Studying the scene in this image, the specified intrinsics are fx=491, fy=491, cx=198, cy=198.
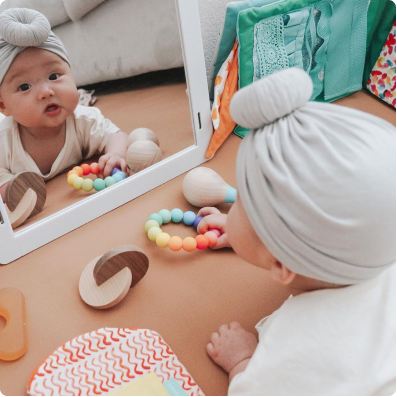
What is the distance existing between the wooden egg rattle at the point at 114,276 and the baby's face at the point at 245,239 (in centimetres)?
22

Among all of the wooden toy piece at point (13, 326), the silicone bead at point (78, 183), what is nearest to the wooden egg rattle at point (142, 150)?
the silicone bead at point (78, 183)

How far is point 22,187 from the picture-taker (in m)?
0.88

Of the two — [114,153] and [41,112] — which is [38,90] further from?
[114,153]

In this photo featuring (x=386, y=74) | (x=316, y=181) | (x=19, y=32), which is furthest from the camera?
(x=386, y=74)

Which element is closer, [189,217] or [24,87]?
[24,87]

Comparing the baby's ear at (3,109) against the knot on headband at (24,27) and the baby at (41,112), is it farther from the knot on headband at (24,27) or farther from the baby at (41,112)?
the knot on headband at (24,27)

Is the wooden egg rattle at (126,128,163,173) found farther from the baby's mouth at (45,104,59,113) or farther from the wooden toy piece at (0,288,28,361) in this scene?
the wooden toy piece at (0,288,28,361)

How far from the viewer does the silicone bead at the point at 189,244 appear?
0.90 metres

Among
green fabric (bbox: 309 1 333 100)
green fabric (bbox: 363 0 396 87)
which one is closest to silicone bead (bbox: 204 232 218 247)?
green fabric (bbox: 309 1 333 100)

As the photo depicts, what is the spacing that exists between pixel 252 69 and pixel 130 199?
1.31 feet

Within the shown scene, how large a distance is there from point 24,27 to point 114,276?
43 cm

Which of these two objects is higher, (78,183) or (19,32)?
(19,32)

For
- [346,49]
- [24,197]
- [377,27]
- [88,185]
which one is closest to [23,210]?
[24,197]

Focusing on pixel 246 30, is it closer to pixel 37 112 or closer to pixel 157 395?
pixel 37 112
